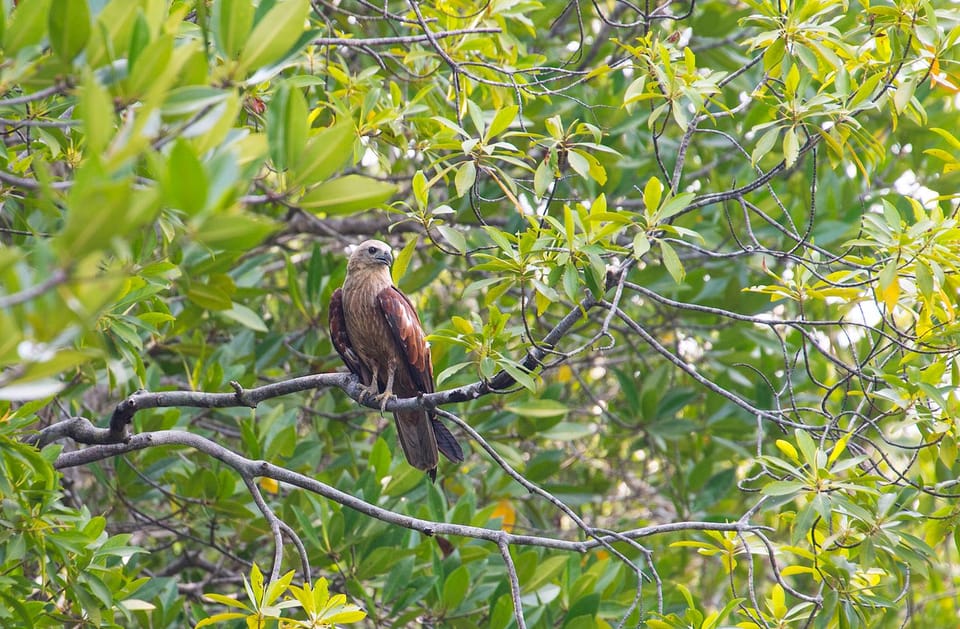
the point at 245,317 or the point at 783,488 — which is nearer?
the point at 783,488

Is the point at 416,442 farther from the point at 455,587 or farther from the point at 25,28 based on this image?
the point at 25,28

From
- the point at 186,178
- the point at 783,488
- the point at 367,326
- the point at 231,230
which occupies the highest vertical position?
the point at 186,178

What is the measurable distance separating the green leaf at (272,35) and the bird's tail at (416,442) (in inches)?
121

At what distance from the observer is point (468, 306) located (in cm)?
667

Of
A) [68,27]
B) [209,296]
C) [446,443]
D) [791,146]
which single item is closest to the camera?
[68,27]

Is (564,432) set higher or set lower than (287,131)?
lower

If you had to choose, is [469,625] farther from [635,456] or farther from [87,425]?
[635,456]

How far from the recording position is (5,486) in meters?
2.79

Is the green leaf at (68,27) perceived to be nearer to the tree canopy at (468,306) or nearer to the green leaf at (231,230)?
the tree canopy at (468,306)

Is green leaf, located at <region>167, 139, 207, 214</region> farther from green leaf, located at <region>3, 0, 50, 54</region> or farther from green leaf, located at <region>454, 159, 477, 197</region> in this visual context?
green leaf, located at <region>454, 159, 477, 197</region>

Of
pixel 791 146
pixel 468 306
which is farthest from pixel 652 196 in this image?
pixel 468 306

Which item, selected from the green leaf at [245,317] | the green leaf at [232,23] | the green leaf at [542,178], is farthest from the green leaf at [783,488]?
the green leaf at [245,317]

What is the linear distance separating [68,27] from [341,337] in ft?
11.3

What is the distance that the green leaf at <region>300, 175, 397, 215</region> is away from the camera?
1.96 meters
